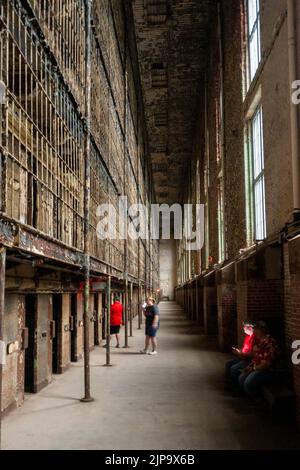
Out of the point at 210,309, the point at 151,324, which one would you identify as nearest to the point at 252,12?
the point at 151,324

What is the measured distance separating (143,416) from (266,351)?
2161 millimetres

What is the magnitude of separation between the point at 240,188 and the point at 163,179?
33467 millimetres

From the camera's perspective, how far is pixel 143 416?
22.1ft

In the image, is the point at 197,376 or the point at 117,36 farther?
the point at 117,36

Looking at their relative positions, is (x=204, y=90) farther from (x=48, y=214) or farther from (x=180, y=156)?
(x=48, y=214)

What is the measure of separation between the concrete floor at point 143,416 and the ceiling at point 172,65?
50.2 feet

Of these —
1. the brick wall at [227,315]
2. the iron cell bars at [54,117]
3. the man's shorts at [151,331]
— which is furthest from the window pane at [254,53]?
the man's shorts at [151,331]

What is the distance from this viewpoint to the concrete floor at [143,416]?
18.3 feet

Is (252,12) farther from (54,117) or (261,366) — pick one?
(261,366)

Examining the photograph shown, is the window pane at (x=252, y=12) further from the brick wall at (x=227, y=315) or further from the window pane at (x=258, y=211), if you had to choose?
the brick wall at (x=227, y=315)

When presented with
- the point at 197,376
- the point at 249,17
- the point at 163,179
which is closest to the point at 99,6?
the point at 249,17

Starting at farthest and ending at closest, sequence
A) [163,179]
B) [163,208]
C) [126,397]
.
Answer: [163,208]
[163,179]
[126,397]

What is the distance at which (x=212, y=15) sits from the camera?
1959cm

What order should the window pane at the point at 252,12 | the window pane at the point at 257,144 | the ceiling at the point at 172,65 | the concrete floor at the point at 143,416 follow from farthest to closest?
the ceiling at the point at 172,65 < the window pane at the point at 252,12 < the window pane at the point at 257,144 < the concrete floor at the point at 143,416
